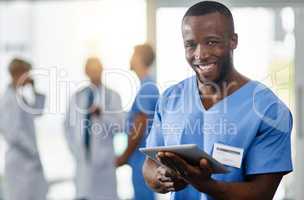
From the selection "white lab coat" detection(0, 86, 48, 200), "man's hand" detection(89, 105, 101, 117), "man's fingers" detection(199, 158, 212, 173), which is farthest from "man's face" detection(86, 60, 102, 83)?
"man's fingers" detection(199, 158, 212, 173)

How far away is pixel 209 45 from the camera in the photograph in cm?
263

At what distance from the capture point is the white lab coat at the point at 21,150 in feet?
9.06

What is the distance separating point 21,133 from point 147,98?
64 centimetres

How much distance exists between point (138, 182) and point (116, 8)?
82 centimetres

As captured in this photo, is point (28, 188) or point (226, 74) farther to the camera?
point (28, 188)

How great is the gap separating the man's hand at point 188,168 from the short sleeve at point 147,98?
221 millimetres

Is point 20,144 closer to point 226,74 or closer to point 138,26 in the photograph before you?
point 138,26

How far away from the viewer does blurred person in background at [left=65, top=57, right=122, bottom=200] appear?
2709mm

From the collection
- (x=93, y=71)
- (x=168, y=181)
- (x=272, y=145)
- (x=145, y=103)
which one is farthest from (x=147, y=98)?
(x=272, y=145)

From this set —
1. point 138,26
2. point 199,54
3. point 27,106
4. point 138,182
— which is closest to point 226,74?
point 199,54

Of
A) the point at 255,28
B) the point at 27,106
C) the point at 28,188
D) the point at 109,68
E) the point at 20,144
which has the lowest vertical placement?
the point at 28,188

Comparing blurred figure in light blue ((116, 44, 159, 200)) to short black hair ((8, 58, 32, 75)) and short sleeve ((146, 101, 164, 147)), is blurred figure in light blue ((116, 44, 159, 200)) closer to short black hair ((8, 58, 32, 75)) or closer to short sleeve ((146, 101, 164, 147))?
short sleeve ((146, 101, 164, 147))

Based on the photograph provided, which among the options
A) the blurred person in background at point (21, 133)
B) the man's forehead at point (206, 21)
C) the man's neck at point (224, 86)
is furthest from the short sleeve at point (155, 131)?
the blurred person in background at point (21, 133)

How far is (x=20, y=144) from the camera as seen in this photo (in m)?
2.79
